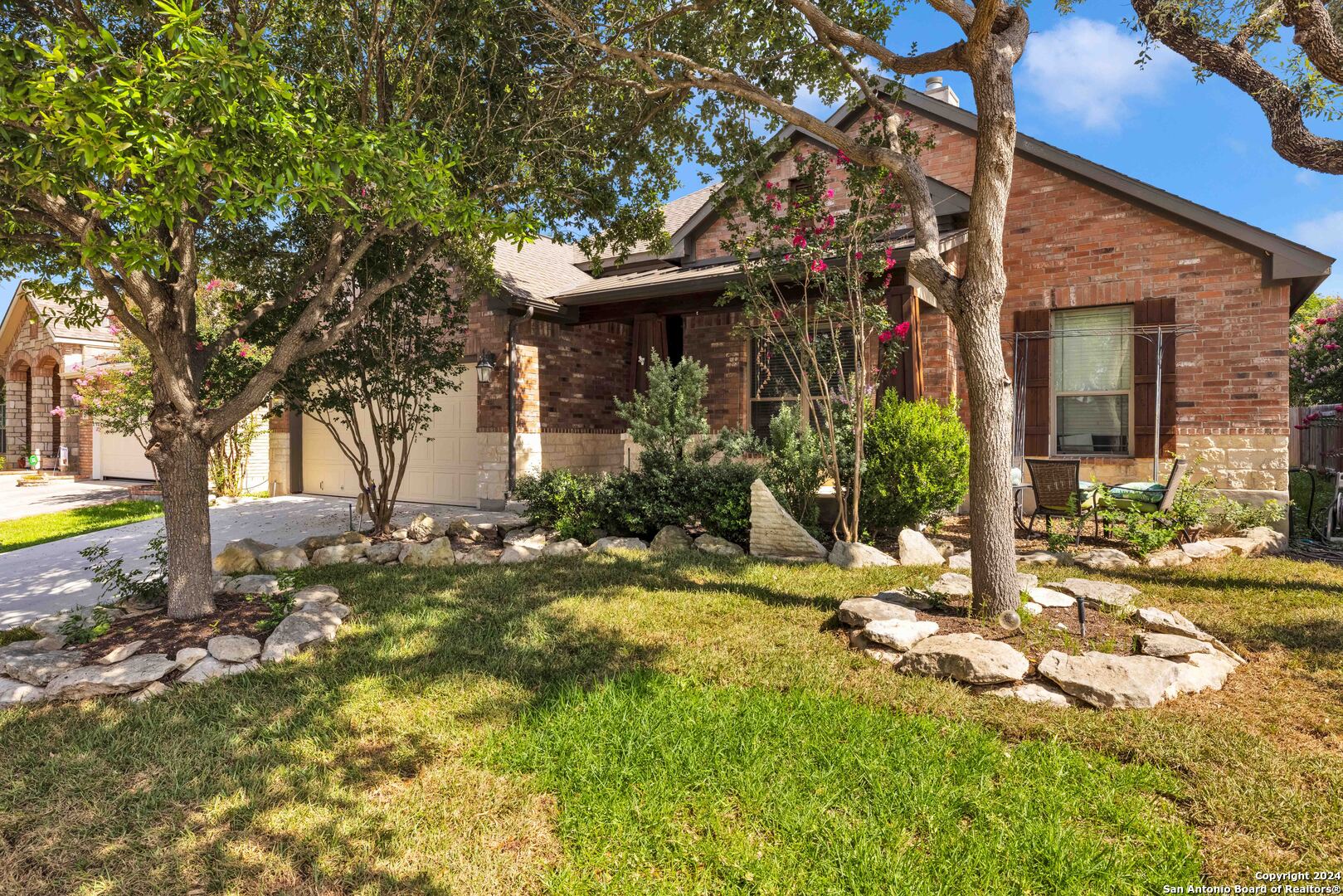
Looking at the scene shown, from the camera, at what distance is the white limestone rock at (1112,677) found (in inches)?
128

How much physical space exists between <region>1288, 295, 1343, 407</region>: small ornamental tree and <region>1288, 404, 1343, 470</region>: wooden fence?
79 cm

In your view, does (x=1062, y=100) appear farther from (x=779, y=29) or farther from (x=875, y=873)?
(x=875, y=873)

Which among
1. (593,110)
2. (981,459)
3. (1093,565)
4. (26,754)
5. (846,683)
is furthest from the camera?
(593,110)

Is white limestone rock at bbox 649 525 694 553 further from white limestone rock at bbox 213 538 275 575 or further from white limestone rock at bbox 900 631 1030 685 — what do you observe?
white limestone rock at bbox 213 538 275 575

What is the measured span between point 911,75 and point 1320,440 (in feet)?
52.8

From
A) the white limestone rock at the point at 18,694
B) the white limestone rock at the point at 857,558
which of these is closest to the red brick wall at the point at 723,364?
the white limestone rock at the point at 857,558

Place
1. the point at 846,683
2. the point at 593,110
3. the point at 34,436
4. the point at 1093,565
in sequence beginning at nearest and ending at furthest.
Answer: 1. the point at 846,683
2. the point at 1093,565
3. the point at 593,110
4. the point at 34,436

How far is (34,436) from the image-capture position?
56.9 feet

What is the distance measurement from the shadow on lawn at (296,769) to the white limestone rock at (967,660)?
157 centimetres

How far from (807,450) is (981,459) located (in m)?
3.04

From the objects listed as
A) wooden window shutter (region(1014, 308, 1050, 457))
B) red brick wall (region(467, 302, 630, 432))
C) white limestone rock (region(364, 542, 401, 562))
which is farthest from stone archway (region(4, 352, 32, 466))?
wooden window shutter (region(1014, 308, 1050, 457))

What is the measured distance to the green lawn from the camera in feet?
7.36

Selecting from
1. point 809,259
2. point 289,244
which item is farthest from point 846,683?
point 289,244

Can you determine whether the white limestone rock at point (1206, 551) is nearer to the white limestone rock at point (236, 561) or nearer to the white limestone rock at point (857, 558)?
the white limestone rock at point (857, 558)
